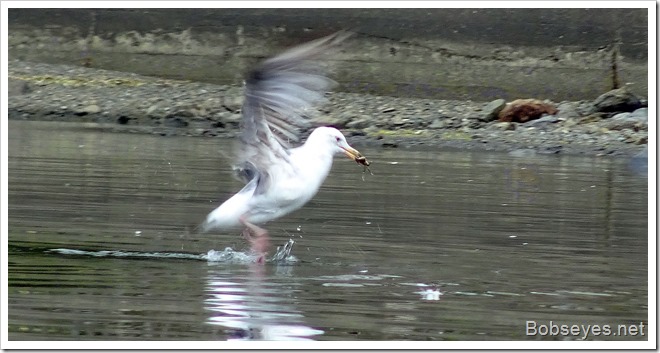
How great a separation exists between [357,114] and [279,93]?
15164 millimetres

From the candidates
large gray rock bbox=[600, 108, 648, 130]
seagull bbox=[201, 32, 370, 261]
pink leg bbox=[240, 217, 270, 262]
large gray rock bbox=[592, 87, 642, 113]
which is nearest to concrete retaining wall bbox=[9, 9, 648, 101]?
large gray rock bbox=[592, 87, 642, 113]

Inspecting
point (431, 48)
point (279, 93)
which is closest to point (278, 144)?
point (279, 93)

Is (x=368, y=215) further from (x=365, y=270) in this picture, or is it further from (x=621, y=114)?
(x=621, y=114)

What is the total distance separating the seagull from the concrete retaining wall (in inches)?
634

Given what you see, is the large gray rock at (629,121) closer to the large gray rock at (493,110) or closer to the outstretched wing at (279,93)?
the large gray rock at (493,110)

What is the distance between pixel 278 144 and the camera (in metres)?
11.3

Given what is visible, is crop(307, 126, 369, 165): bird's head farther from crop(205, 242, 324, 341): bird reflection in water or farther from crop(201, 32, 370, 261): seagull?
crop(205, 242, 324, 341): bird reflection in water

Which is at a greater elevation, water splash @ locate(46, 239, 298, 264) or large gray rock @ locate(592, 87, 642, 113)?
water splash @ locate(46, 239, 298, 264)

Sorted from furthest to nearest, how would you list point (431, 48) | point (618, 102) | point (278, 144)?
point (431, 48), point (618, 102), point (278, 144)

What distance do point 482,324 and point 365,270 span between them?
6.90 ft

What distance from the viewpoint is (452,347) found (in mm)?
7789

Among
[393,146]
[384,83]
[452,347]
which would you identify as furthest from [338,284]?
[384,83]

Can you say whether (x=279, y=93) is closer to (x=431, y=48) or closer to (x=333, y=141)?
(x=333, y=141)

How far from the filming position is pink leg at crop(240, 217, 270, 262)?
36.9ft
